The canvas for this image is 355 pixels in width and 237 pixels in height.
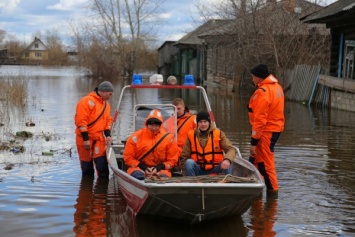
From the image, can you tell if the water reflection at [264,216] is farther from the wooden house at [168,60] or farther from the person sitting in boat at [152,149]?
the wooden house at [168,60]

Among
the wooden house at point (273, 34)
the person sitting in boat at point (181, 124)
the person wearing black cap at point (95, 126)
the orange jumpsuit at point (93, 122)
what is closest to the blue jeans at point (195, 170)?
the person sitting in boat at point (181, 124)

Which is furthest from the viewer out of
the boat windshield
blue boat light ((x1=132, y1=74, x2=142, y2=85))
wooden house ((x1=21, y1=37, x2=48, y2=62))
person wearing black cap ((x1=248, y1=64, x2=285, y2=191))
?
wooden house ((x1=21, y1=37, x2=48, y2=62))

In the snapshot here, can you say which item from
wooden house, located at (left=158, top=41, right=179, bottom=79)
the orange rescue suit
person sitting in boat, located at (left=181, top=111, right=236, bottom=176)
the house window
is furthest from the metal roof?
wooden house, located at (left=158, top=41, right=179, bottom=79)

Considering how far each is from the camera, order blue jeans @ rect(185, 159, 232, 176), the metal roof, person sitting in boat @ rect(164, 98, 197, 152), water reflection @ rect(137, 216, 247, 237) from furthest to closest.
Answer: the metal roof < person sitting in boat @ rect(164, 98, 197, 152) < blue jeans @ rect(185, 159, 232, 176) < water reflection @ rect(137, 216, 247, 237)

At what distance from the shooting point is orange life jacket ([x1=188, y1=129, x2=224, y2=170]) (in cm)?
742

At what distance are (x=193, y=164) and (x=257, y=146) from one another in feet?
4.30

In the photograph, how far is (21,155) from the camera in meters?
11.4

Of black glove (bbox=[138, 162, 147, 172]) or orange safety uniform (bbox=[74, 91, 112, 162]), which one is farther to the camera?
orange safety uniform (bbox=[74, 91, 112, 162])

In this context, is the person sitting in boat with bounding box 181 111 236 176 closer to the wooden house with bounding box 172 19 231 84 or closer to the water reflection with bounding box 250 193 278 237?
the water reflection with bounding box 250 193 278 237

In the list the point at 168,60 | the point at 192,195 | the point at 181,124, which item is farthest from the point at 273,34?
the point at 168,60

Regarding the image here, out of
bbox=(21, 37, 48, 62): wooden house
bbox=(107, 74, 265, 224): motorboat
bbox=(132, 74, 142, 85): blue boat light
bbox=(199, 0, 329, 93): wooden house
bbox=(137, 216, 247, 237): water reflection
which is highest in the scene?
bbox=(21, 37, 48, 62): wooden house

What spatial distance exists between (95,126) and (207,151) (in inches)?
88.6

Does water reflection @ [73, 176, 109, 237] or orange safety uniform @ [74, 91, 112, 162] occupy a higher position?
orange safety uniform @ [74, 91, 112, 162]

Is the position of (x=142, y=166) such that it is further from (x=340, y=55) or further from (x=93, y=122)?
(x=340, y=55)
